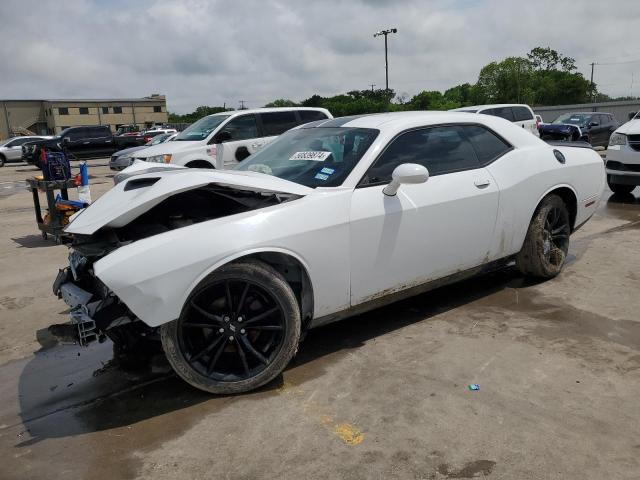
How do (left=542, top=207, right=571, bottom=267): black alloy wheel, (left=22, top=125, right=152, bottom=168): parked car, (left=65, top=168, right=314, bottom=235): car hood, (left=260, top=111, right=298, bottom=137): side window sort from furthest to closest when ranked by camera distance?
(left=22, top=125, right=152, bottom=168): parked car, (left=260, top=111, right=298, bottom=137): side window, (left=542, top=207, right=571, bottom=267): black alloy wheel, (left=65, top=168, right=314, bottom=235): car hood

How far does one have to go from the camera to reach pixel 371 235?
137 inches

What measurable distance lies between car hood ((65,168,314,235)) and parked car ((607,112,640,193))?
24.4ft

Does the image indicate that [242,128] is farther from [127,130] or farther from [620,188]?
[127,130]

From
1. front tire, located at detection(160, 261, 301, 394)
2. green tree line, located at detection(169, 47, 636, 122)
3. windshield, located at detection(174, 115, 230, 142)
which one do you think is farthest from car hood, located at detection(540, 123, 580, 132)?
green tree line, located at detection(169, 47, 636, 122)

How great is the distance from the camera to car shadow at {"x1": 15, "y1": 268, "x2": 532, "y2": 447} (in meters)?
3.03

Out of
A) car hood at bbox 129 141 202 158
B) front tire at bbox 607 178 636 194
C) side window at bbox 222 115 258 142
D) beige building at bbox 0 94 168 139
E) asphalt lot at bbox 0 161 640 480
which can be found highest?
beige building at bbox 0 94 168 139

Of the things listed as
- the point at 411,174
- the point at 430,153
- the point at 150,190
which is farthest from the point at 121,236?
the point at 430,153

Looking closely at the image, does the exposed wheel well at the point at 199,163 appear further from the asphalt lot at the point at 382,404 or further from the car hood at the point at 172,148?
the asphalt lot at the point at 382,404

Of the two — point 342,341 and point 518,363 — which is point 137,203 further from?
point 518,363

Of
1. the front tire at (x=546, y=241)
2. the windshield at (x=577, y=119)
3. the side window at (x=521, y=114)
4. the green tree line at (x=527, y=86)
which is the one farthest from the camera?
the green tree line at (x=527, y=86)

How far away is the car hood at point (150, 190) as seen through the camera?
3162 mm

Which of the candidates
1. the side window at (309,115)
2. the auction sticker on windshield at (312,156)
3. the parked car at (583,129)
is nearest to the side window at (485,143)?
the auction sticker on windshield at (312,156)

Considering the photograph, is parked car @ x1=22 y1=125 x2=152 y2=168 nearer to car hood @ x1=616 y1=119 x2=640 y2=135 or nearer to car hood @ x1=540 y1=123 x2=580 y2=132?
car hood @ x1=540 y1=123 x2=580 y2=132

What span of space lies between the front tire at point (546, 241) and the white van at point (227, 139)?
6.07 meters
